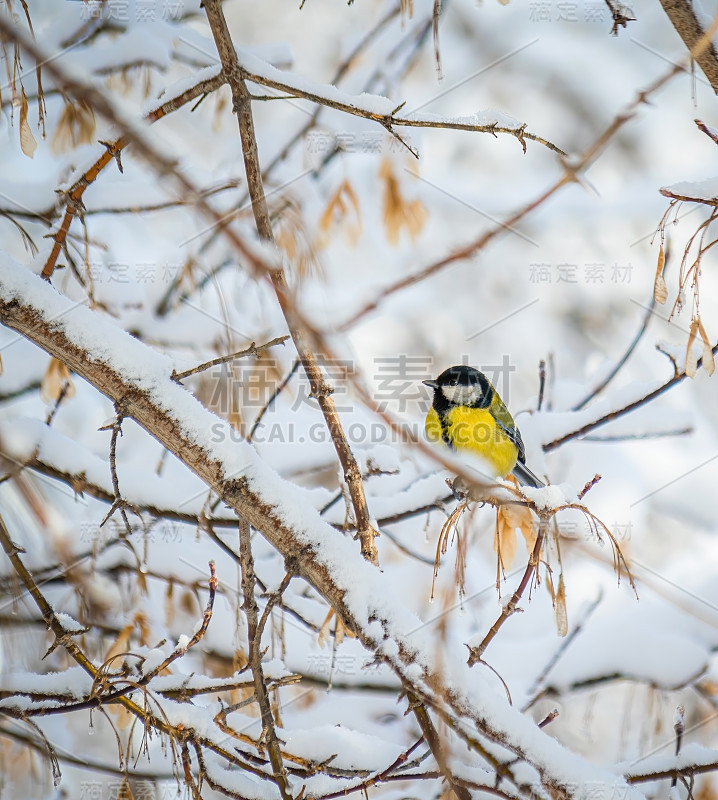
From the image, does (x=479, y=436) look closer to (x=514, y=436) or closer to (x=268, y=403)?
(x=514, y=436)

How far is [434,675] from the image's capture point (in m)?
1.27

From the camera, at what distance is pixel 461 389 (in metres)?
3.30

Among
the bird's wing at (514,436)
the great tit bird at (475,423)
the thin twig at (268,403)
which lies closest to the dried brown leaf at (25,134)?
the thin twig at (268,403)

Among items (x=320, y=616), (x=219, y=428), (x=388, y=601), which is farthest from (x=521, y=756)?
(x=320, y=616)

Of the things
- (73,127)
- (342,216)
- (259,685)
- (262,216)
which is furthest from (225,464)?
(73,127)

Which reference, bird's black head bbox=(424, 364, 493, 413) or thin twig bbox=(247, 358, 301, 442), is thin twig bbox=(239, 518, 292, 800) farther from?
bird's black head bbox=(424, 364, 493, 413)

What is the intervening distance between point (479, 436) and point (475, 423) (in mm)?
73

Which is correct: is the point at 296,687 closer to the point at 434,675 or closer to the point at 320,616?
the point at 320,616

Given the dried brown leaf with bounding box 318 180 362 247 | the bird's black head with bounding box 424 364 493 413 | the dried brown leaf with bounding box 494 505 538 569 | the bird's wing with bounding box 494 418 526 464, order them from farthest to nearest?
the bird's black head with bounding box 424 364 493 413
the bird's wing with bounding box 494 418 526 464
the dried brown leaf with bounding box 318 180 362 247
the dried brown leaf with bounding box 494 505 538 569

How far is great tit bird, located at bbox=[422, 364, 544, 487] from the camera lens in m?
3.04

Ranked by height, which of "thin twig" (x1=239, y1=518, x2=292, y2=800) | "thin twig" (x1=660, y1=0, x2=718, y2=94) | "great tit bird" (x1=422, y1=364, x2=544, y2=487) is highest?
"great tit bird" (x1=422, y1=364, x2=544, y2=487)

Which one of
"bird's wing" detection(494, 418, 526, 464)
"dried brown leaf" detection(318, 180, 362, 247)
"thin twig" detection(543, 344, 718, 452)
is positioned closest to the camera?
"thin twig" detection(543, 344, 718, 452)

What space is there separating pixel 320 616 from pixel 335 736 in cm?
65

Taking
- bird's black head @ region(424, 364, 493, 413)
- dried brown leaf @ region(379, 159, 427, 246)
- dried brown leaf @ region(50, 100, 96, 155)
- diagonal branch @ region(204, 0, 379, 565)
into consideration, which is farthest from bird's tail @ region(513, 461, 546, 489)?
dried brown leaf @ region(50, 100, 96, 155)
